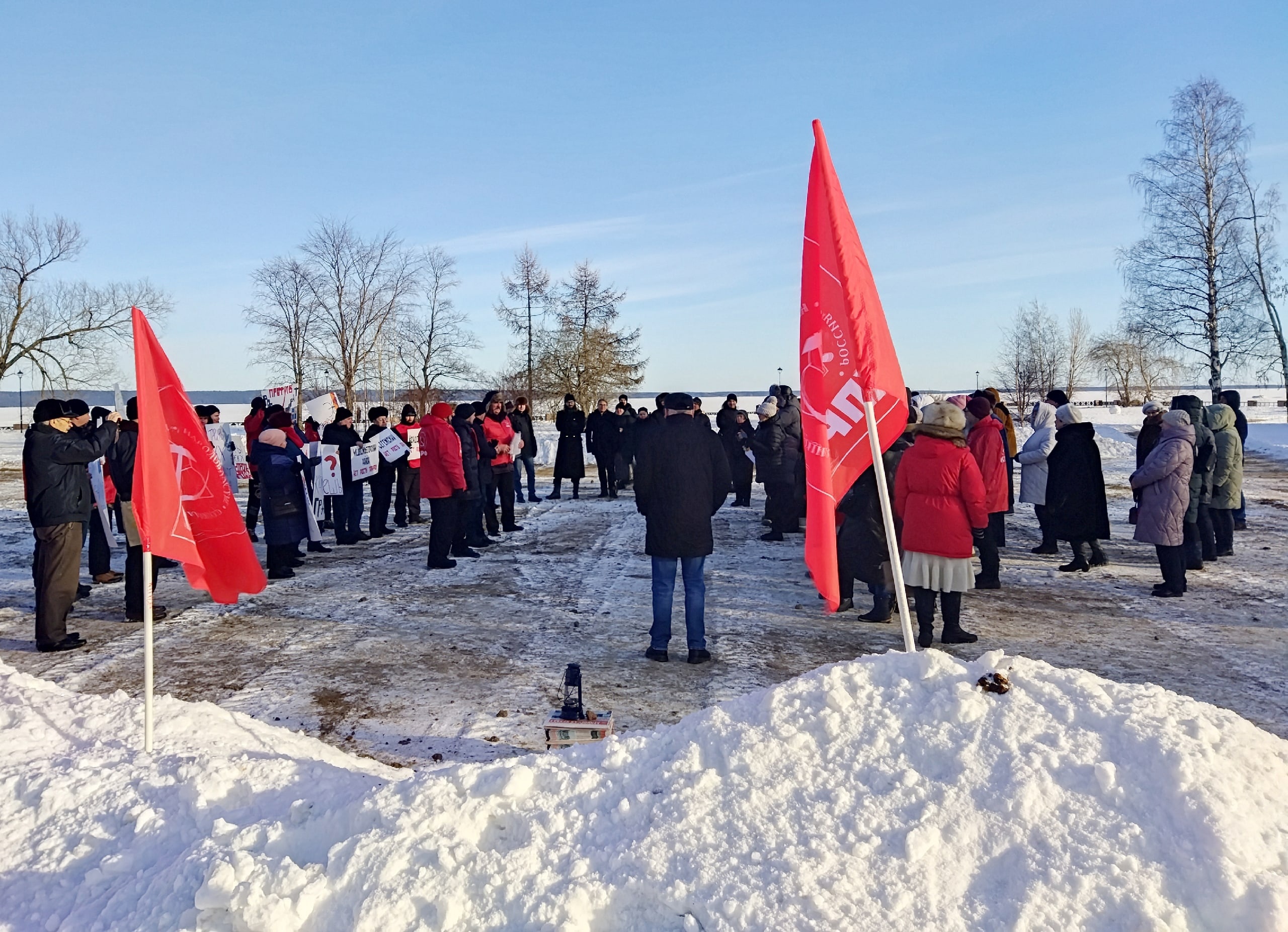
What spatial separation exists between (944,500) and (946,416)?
63 centimetres

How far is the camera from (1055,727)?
123 inches

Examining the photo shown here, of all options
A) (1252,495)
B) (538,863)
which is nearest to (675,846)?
(538,863)

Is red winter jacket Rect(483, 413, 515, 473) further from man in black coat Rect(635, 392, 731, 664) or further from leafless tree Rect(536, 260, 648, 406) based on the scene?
leafless tree Rect(536, 260, 648, 406)

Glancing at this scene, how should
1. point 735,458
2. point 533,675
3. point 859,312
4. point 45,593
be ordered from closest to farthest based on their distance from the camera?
point 859,312
point 533,675
point 45,593
point 735,458

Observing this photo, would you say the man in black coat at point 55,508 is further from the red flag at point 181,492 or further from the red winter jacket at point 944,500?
the red winter jacket at point 944,500

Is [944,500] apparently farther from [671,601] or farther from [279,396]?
[279,396]

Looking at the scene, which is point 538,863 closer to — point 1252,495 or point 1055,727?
point 1055,727

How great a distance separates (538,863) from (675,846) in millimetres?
453

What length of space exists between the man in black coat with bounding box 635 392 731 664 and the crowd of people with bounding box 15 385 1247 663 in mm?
12

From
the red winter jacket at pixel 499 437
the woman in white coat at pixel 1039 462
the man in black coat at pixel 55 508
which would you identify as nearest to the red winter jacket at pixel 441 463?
the red winter jacket at pixel 499 437

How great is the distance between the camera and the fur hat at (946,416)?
6355 mm

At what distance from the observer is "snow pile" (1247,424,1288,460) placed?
82.1ft

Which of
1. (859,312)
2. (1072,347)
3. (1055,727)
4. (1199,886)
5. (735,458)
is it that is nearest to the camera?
(1199,886)

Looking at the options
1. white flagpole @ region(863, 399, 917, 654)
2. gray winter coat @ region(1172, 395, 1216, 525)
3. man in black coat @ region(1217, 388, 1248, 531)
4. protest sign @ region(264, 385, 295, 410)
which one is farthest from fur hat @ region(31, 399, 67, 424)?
man in black coat @ region(1217, 388, 1248, 531)
